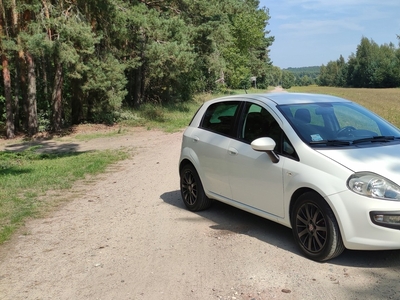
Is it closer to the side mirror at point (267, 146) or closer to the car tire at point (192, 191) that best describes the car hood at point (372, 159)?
the side mirror at point (267, 146)

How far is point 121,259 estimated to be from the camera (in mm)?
5199

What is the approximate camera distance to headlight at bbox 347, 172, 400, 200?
432cm

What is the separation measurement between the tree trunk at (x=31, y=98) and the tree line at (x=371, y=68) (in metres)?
109

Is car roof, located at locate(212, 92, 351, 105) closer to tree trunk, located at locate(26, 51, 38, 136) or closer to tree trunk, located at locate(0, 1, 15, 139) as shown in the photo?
tree trunk, located at locate(26, 51, 38, 136)

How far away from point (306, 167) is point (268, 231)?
1355 mm

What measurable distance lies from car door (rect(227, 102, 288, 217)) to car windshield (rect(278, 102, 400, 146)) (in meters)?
0.29

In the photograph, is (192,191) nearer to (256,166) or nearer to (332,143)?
(256,166)

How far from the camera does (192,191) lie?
7.05m

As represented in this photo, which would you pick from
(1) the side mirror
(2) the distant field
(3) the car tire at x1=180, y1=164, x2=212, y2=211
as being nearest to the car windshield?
(1) the side mirror

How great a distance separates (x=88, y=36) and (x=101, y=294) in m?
16.3

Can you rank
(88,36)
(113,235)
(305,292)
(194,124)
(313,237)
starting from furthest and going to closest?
(88,36), (194,124), (113,235), (313,237), (305,292)

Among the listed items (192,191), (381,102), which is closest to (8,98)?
(192,191)

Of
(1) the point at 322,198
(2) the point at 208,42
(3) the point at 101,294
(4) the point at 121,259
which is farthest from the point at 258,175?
(2) the point at 208,42

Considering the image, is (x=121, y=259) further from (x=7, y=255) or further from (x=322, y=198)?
(x=322, y=198)
